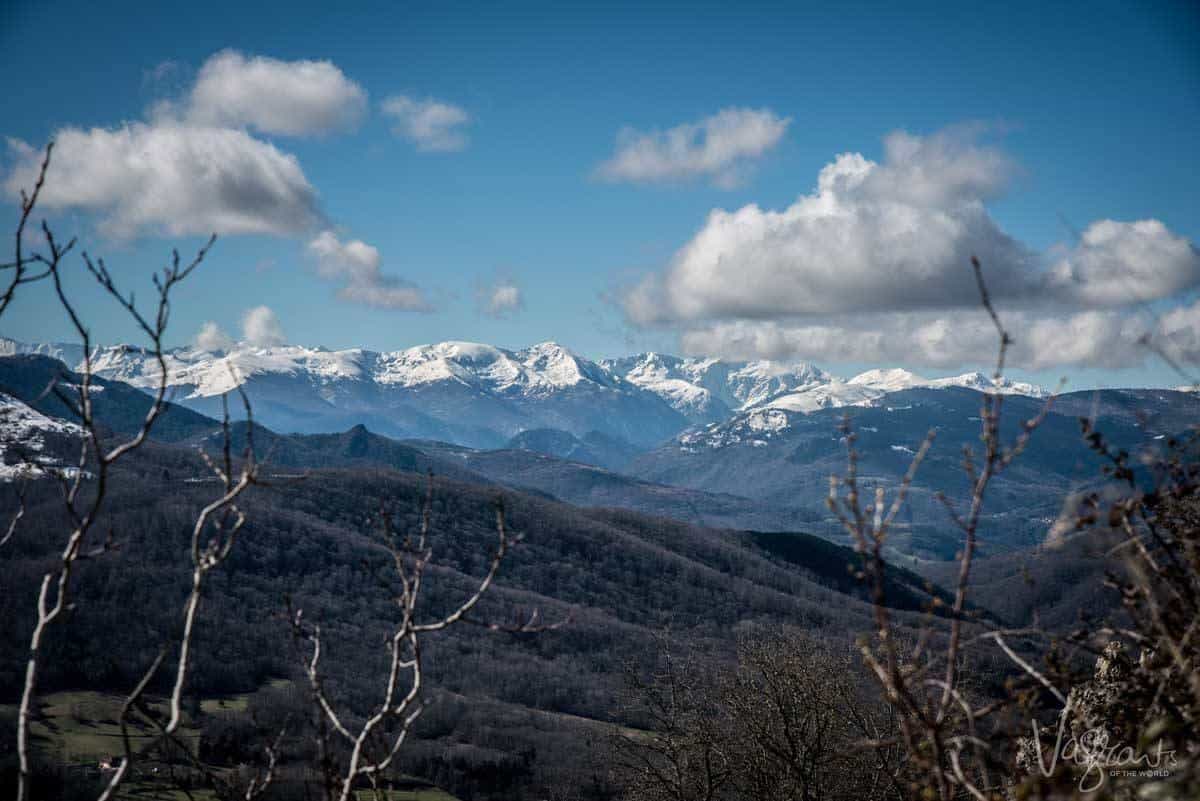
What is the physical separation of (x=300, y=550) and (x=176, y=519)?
26.5 metres

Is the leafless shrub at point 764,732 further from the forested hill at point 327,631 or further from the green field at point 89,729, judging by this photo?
the forested hill at point 327,631

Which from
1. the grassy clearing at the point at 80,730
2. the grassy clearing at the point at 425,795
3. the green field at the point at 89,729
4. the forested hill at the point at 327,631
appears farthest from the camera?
the forested hill at the point at 327,631

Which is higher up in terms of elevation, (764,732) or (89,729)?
(764,732)

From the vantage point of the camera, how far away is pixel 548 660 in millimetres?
163250

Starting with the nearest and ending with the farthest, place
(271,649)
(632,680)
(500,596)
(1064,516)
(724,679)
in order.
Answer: (1064,516), (632,680), (724,679), (271,649), (500,596)

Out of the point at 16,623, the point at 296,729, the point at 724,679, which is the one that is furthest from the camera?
the point at 16,623

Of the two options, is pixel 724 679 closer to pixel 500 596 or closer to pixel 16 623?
pixel 16 623

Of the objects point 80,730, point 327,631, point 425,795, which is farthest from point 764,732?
point 327,631

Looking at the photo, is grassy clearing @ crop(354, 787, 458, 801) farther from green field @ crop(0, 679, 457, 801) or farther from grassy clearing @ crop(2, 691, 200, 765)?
grassy clearing @ crop(2, 691, 200, 765)

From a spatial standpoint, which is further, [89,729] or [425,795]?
[89,729]

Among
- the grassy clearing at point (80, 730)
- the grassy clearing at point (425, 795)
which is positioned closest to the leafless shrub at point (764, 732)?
the grassy clearing at point (425, 795)

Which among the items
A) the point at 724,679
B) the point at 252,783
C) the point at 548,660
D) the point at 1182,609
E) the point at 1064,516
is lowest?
the point at 548,660

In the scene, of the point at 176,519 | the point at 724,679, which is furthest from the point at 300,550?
the point at 724,679

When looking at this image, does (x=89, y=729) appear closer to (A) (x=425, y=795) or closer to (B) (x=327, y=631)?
(A) (x=425, y=795)
